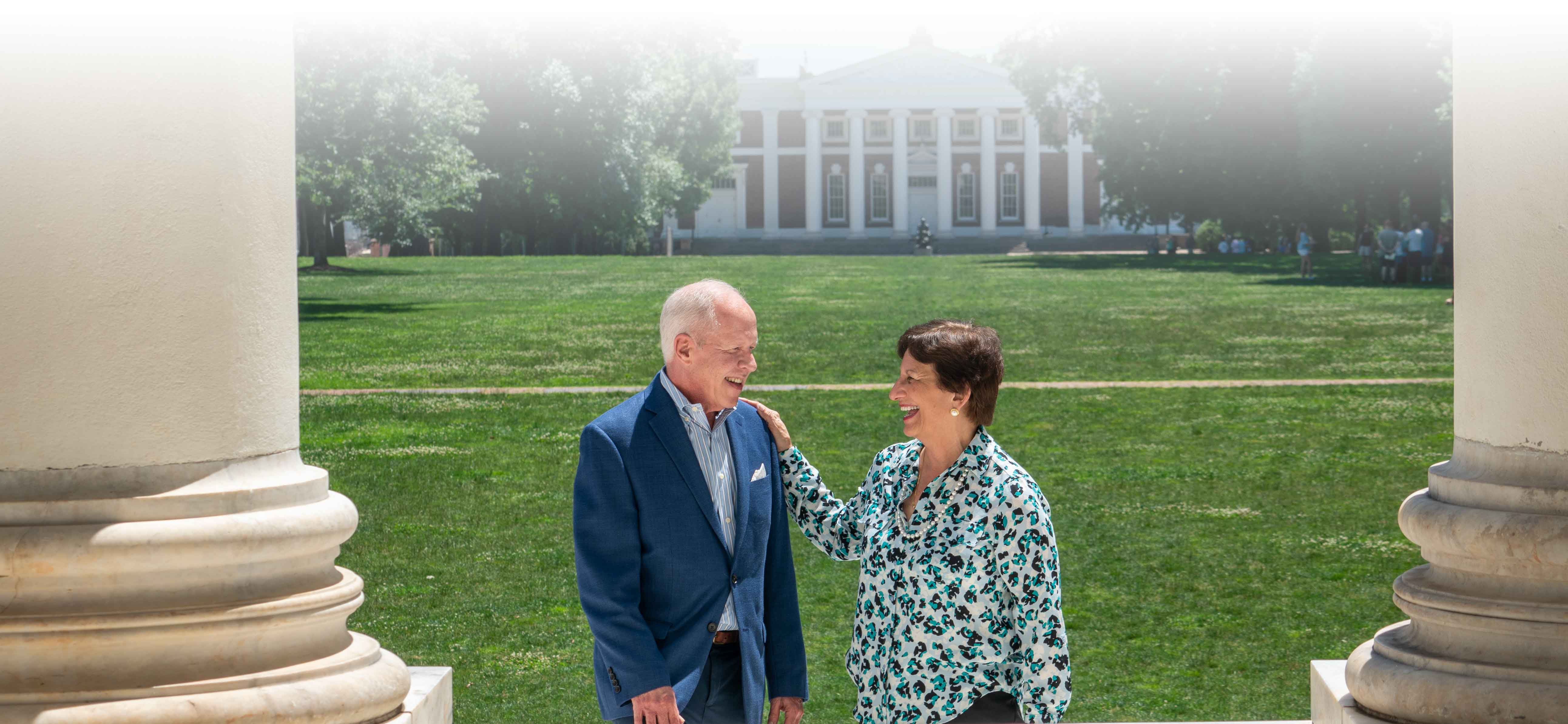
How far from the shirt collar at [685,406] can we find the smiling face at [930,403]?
419 millimetres

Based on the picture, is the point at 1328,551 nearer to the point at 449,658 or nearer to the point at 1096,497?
the point at 1096,497

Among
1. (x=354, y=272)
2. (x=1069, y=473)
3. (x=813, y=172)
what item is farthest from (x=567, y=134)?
(x=813, y=172)

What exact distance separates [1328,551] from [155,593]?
26.6 ft

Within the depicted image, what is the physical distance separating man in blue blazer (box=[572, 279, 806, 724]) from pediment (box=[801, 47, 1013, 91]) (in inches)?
3329

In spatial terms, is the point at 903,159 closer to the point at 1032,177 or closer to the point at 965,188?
the point at 965,188

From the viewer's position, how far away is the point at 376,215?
36312 mm

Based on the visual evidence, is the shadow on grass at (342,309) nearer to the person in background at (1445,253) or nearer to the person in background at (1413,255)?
the person in background at (1413,255)

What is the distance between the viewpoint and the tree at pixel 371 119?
29.2m

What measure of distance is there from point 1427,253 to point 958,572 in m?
33.1

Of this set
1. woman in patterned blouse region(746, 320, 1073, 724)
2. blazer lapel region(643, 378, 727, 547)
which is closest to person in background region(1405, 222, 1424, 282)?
woman in patterned blouse region(746, 320, 1073, 724)

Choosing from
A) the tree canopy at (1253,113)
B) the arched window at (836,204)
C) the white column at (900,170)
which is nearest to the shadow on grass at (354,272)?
the tree canopy at (1253,113)

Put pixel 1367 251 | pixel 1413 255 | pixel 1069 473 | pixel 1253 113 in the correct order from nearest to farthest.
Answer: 1. pixel 1069 473
2. pixel 1413 255
3. pixel 1367 251
4. pixel 1253 113

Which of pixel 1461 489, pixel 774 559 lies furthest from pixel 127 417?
pixel 1461 489

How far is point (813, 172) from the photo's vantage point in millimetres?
86812
